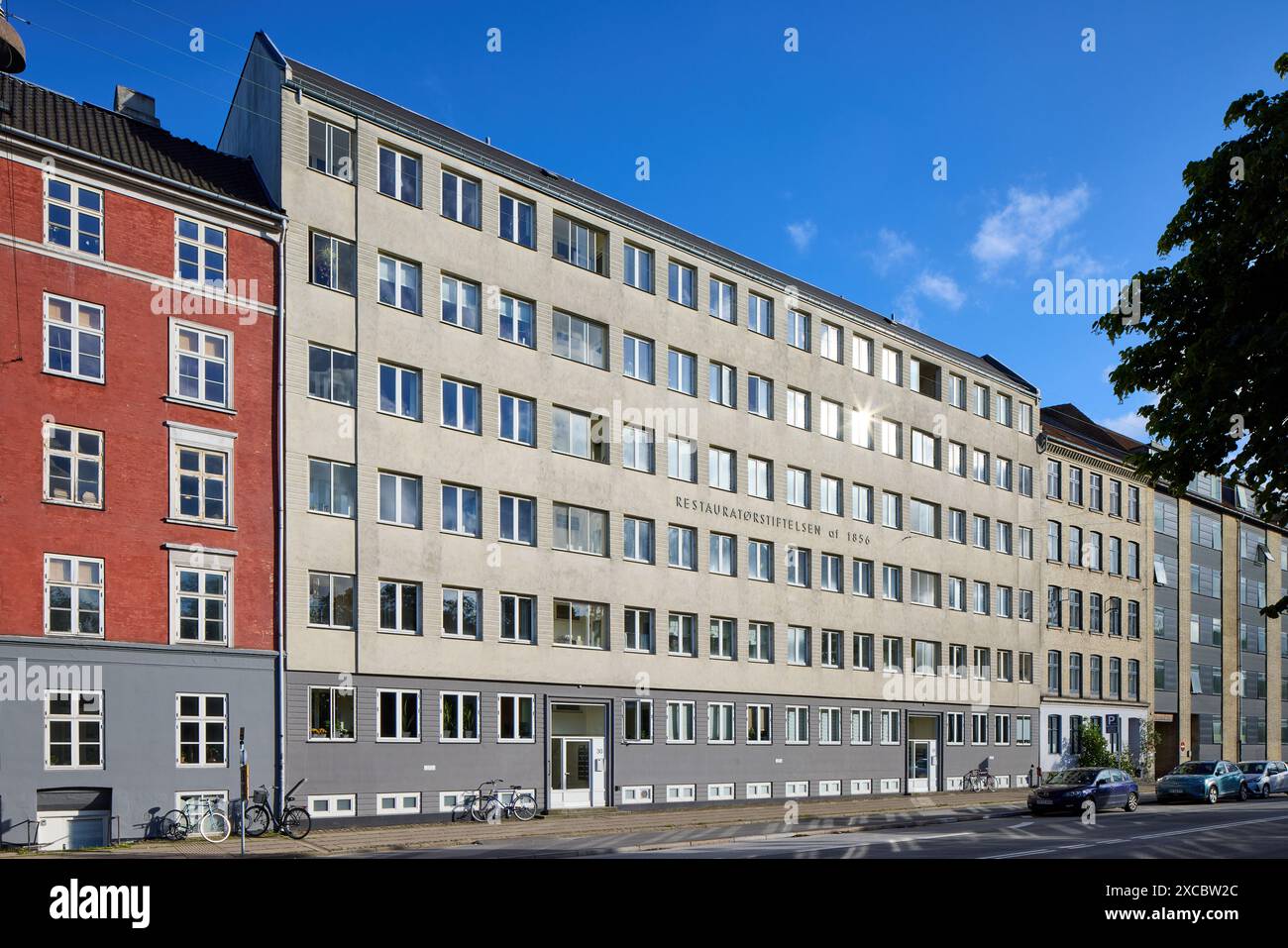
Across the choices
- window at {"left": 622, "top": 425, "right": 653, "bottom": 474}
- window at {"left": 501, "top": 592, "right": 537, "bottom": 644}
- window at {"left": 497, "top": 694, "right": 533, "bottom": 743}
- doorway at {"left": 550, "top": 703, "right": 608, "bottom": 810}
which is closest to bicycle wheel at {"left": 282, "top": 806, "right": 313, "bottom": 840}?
window at {"left": 497, "top": 694, "right": 533, "bottom": 743}

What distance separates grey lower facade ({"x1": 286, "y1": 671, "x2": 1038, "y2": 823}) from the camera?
30906mm

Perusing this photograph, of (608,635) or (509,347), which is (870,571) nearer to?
(608,635)

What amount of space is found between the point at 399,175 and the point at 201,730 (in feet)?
52.1

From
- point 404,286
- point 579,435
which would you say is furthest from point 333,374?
point 579,435

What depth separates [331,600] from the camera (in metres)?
31.3

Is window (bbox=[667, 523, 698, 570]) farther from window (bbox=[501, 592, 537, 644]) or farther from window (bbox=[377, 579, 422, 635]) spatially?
window (bbox=[377, 579, 422, 635])

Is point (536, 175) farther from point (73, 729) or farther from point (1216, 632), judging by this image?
point (1216, 632)

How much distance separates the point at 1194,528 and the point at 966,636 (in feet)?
81.4

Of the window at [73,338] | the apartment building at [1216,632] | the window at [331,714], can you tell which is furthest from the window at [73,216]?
the apartment building at [1216,632]

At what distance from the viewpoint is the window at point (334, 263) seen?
32.1 metres

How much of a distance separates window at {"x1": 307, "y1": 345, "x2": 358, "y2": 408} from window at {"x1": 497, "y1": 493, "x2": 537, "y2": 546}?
226 inches

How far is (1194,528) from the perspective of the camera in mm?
71062
